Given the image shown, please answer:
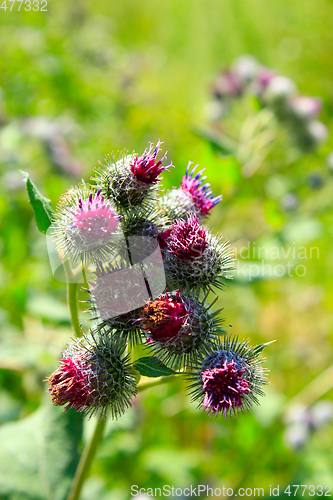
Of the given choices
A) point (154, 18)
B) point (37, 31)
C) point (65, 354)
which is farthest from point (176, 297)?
point (154, 18)

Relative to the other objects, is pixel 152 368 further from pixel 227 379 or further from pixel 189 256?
pixel 189 256

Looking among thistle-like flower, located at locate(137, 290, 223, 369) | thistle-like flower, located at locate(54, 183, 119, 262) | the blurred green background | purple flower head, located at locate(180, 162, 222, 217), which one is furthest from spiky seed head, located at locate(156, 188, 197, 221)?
the blurred green background

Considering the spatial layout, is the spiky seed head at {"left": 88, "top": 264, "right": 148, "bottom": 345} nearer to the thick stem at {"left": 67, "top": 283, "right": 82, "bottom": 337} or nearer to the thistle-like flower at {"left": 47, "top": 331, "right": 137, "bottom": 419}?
the thistle-like flower at {"left": 47, "top": 331, "right": 137, "bottom": 419}

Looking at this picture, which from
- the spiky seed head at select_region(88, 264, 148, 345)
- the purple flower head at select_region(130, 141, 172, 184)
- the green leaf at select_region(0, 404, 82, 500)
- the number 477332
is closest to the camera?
the spiky seed head at select_region(88, 264, 148, 345)

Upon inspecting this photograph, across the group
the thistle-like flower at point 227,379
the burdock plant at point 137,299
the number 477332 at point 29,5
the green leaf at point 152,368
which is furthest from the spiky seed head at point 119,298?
the number 477332 at point 29,5

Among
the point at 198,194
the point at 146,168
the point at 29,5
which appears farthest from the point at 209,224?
the point at 29,5

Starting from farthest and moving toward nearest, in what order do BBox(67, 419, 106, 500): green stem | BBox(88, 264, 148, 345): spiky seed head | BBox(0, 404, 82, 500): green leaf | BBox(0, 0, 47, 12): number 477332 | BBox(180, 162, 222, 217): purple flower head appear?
BBox(0, 0, 47, 12): number 477332 < BBox(0, 404, 82, 500): green leaf < BBox(180, 162, 222, 217): purple flower head < BBox(67, 419, 106, 500): green stem < BBox(88, 264, 148, 345): spiky seed head

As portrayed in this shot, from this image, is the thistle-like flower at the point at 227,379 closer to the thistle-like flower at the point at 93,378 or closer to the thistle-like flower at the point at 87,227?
the thistle-like flower at the point at 93,378
